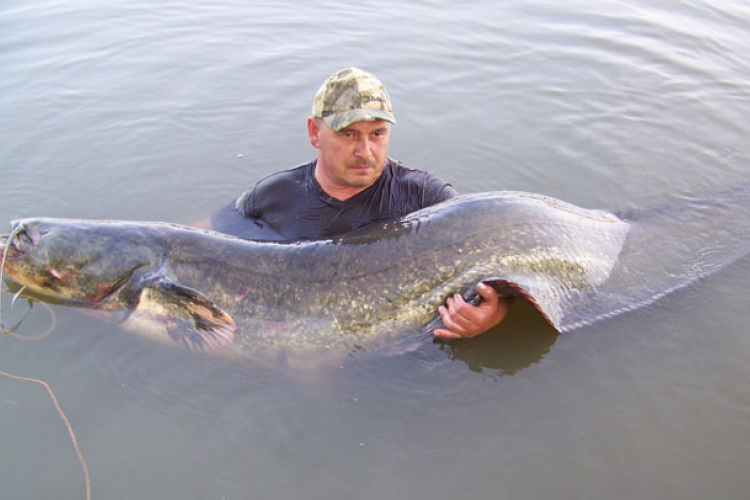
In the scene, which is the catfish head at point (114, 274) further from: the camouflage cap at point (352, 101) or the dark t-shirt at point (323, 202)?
the camouflage cap at point (352, 101)

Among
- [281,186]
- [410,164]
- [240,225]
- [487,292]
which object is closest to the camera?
[487,292]

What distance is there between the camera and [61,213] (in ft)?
15.9

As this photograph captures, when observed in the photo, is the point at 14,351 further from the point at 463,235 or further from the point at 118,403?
the point at 463,235

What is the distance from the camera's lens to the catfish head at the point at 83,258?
3.61m

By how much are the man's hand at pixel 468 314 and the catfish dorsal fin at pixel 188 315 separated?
4.00ft

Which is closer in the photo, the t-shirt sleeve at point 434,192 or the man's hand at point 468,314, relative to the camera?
the man's hand at point 468,314

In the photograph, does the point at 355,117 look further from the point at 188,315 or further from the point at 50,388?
the point at 50,388

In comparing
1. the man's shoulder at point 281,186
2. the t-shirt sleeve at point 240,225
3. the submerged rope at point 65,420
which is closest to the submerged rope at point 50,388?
the submerged rope at point 65,420

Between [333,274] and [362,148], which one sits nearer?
[333,274]

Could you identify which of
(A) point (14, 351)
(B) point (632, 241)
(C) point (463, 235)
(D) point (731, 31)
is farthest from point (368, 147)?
(D) point (731, 31)

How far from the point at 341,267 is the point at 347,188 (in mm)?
725

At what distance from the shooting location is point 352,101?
356 centimetres

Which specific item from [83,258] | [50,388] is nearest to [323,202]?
[83,258]

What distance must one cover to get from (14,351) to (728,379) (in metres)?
4.06
